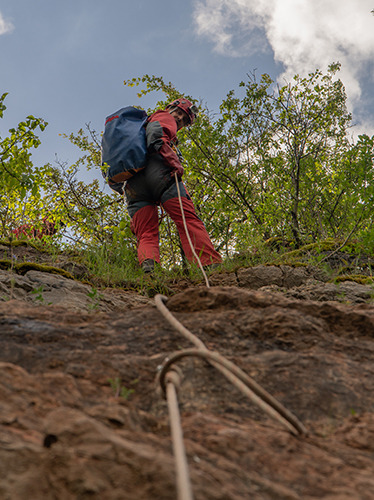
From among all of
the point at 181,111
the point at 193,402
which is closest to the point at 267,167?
the point at 181,111

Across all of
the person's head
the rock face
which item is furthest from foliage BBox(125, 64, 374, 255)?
the rock face

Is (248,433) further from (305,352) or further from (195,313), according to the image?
(195,313)

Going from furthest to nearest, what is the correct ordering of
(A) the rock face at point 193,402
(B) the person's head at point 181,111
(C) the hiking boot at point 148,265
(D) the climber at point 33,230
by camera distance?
(D) the climber at point 33,230, (B) the person's head at point 181,111, (C) the hiking boot at point 148,265, (A) the rock face at point 193,402

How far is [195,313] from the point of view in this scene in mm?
2098

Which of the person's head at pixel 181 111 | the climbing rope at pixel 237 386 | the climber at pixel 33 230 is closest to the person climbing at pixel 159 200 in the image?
the person's head at pixel 181 111

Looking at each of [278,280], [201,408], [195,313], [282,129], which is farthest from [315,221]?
[201,408]

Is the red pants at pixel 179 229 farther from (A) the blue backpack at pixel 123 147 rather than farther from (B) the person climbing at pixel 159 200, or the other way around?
(A) the blue backpack at pixel 123 147

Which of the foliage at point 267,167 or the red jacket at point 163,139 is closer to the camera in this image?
the red jacket at point 163,139

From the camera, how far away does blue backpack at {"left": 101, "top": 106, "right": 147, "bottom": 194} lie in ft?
16.5

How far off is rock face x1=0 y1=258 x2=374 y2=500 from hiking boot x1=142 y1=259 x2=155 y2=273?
106 inches

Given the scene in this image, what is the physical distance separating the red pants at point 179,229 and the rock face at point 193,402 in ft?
9.31

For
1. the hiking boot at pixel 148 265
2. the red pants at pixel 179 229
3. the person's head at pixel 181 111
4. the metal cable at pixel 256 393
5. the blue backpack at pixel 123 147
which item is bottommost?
the metal cable at pixel 256 393

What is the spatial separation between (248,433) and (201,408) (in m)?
0.23

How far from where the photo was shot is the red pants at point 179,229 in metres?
5.15
